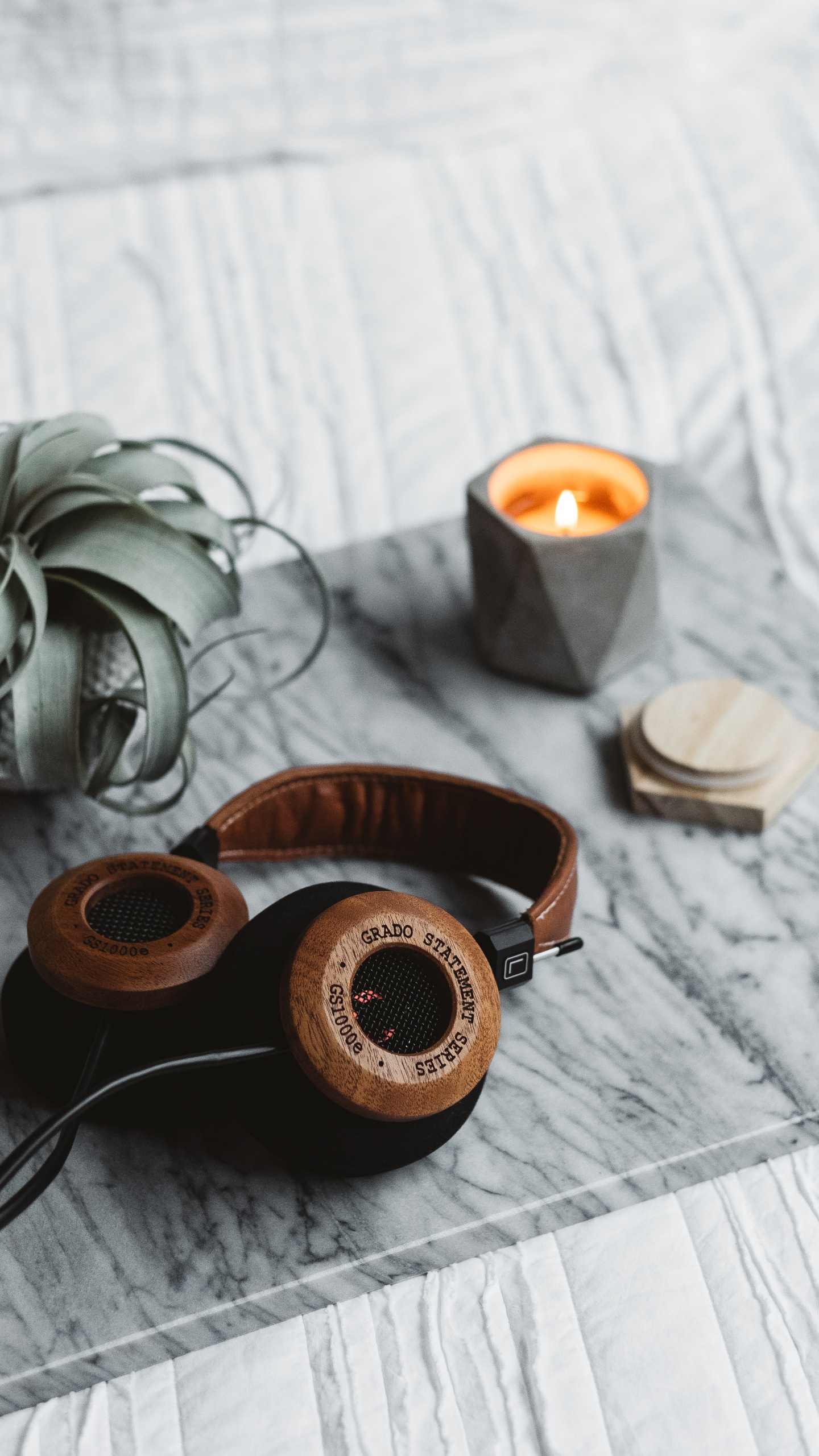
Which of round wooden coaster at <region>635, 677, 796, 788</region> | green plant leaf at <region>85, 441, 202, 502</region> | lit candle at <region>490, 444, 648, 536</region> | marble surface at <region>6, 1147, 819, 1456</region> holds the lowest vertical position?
marble surface at <region>6, 1147, 819, 1456</region>

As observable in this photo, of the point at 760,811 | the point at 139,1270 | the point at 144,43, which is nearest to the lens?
the point at 139,1270

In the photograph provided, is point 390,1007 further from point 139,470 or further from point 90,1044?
point 139,470

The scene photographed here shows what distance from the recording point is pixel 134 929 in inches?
17.5

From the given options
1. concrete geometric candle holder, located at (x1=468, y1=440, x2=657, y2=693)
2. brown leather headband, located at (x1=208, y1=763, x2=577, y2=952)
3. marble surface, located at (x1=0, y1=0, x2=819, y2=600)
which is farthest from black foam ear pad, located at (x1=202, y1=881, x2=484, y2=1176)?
marble surface, located at (x1=0, y1=0, x2=819, y2=600)

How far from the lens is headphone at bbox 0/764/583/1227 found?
15.7 inches

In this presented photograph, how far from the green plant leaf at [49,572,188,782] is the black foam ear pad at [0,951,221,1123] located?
10cm

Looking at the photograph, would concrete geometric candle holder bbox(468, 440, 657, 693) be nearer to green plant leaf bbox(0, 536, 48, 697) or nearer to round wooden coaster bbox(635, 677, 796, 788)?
round wooden coaster bbox(635, 677, 796, 788)

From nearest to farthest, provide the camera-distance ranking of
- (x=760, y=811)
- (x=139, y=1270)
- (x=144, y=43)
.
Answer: (x=139, y=1270) < (x=760, y=811) < (x=144, y=43)

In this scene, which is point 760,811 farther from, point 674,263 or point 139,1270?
point 674,263

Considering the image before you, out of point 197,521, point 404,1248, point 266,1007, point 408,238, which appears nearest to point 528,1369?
point 404,1248

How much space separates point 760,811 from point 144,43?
86 centimetres

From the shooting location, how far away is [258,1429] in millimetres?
458

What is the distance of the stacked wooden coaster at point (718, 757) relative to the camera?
1.90ft

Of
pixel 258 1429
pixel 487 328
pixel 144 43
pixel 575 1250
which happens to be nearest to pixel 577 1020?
pixel 575 1250
